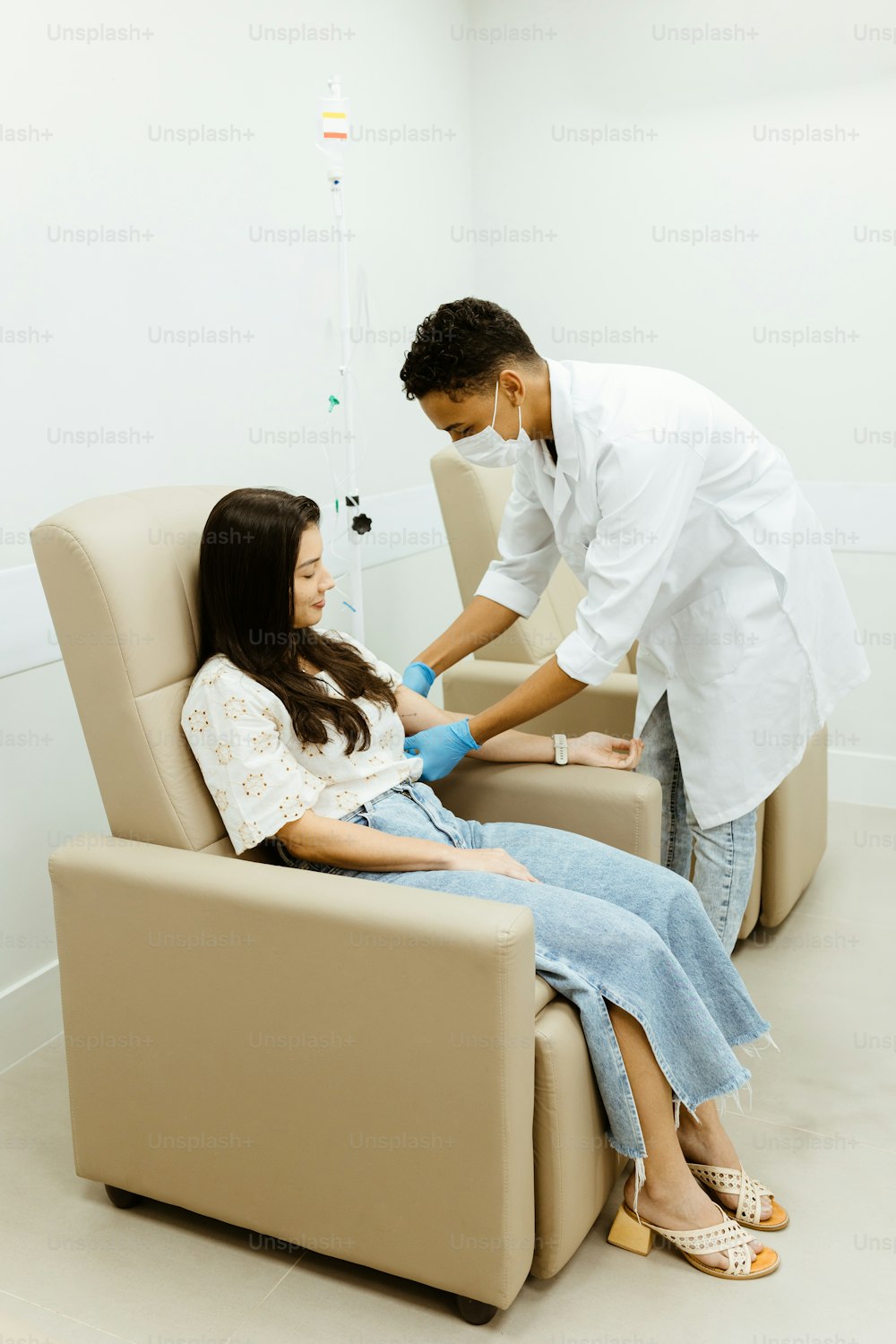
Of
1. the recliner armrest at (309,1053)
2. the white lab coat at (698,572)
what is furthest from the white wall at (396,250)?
the white lab coat at (698,572)

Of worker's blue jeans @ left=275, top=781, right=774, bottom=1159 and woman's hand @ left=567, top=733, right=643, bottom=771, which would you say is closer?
worker's blue jeans @ left=275, top=781, right=774, bottom=1159

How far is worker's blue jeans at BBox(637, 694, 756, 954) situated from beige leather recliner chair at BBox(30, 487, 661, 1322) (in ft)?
1.91

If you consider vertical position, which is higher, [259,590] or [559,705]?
[259,590]

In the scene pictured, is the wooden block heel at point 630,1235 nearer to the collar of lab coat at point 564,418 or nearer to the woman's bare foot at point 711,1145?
the woman's bare foot at point 711,1145

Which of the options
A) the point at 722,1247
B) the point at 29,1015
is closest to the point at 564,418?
the point at 722,1247

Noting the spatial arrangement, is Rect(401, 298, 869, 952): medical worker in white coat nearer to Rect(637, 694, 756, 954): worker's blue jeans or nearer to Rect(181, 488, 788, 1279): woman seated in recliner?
Rect(637, 694, 756, 954): worker's blue jeans

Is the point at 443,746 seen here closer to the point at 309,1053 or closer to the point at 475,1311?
the point at 309,1053

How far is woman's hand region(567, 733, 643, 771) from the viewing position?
2.07 meters

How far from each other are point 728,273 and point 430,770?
1.99 metres

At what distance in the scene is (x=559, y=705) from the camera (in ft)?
8.27

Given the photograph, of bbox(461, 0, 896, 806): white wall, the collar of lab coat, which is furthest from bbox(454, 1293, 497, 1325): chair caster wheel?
bbox(461, 0, 896, 806): white wall

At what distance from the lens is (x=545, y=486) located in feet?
6.71

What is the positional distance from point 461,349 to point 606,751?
0.75 metres

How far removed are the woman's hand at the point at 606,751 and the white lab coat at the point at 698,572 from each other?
9 cm
